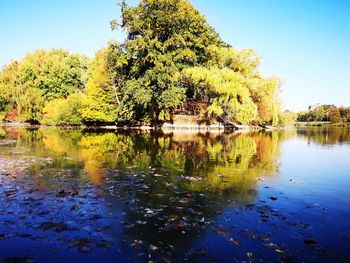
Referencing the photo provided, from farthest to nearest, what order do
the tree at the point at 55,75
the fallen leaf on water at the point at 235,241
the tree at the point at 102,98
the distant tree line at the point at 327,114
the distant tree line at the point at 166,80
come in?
the distant tree line at the point at 327,114 → the tree at the point at 55,75 → the tree at the point at 102,98 → the distant tree line at the point at 166,80 → the fallen leaf on water at the point at 235,241

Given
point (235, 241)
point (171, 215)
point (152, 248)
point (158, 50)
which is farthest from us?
point (158, 50)

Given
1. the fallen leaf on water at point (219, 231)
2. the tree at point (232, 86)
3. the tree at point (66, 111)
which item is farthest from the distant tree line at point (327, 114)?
the fallen leaf on water at point (219, 231)

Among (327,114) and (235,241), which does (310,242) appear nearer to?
(235,241)

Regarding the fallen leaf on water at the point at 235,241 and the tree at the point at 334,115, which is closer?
the fallen leaf on water at the point at 235,241

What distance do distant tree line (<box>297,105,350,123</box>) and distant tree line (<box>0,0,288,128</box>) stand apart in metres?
78.9

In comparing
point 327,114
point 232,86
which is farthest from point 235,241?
point 327,114

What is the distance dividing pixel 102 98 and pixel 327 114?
4156 inches

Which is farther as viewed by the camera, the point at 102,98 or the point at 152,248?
the point at 102,98

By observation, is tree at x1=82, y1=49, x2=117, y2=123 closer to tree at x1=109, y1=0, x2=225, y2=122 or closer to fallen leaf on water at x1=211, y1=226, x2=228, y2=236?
tree at x1=109, y1=0, x2=225, y2=122

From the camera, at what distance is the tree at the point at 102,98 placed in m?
52.8

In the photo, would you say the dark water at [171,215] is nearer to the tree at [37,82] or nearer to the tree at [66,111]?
the tree at [66,111]

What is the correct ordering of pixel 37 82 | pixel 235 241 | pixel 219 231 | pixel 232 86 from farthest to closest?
pixel 37 82, pixel 232 86, pixel 219 231, pixel 235 241

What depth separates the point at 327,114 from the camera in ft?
420

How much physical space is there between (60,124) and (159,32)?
27.7 meters
